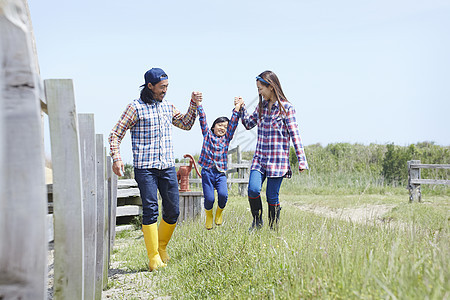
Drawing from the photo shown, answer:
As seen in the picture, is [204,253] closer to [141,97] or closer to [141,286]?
[141,286]

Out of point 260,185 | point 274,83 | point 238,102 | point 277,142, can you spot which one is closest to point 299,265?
point 260,185

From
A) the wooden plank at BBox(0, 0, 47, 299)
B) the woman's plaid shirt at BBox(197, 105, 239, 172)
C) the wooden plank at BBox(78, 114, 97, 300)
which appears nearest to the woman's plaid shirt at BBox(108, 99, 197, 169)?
the woman's plaid shirt at BBox(197, 105, 239, 172)

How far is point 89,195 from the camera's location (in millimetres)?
3254

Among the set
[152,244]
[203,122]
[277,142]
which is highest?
[203,122]

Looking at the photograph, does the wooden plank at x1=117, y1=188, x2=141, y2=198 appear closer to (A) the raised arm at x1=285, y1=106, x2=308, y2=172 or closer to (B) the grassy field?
(B) the grassy field

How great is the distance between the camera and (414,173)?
1453 centimetres

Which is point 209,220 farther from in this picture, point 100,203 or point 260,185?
point 100,203

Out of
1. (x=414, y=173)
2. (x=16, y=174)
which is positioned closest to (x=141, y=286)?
(x=16, y=174)

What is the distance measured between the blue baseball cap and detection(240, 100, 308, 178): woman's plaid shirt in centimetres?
123

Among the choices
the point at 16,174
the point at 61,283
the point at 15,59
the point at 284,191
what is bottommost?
the point at 284,191

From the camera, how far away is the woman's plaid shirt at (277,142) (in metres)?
4.99

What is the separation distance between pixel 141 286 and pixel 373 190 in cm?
1311

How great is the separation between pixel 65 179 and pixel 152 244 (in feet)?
9.24

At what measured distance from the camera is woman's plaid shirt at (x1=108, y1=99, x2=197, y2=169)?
4.80 metres
